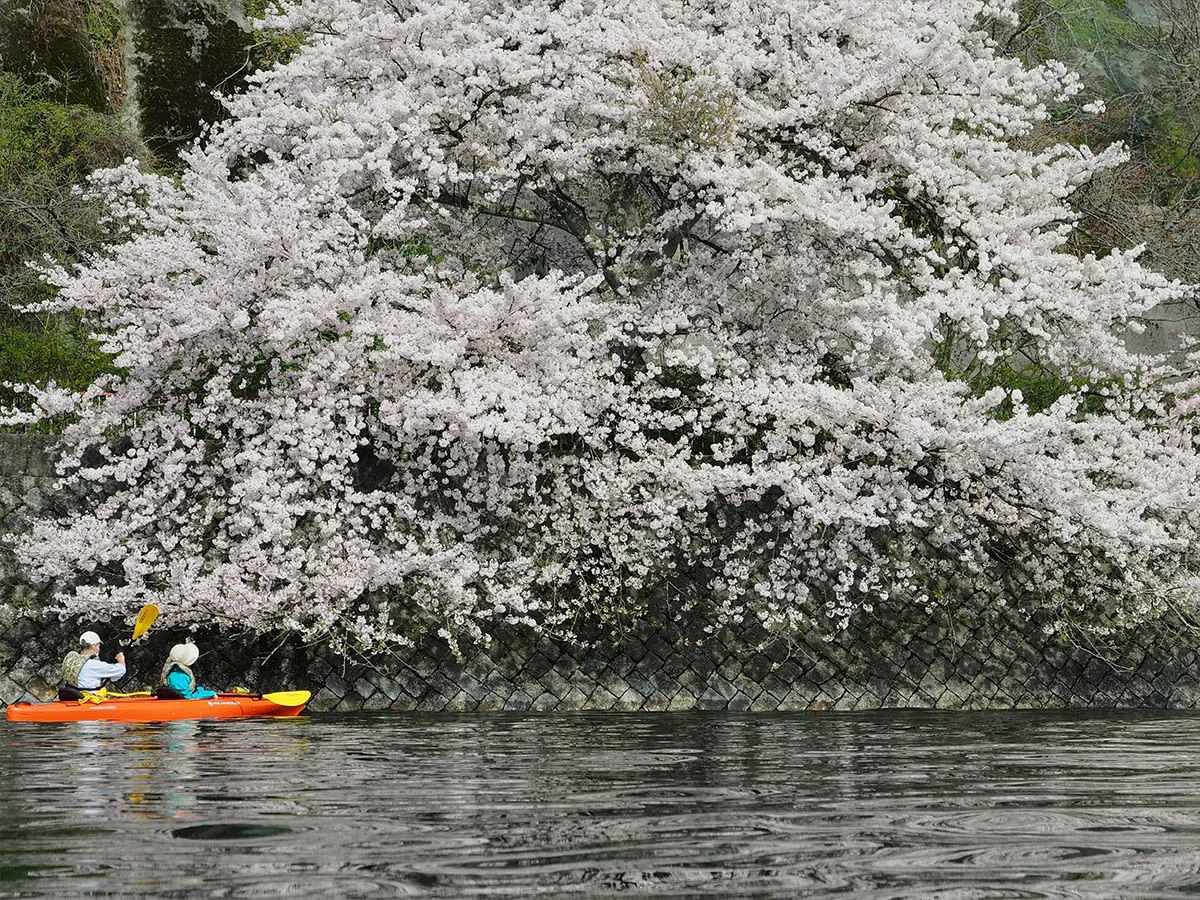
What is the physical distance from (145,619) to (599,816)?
9.54m

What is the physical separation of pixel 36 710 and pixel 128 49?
19.6 m

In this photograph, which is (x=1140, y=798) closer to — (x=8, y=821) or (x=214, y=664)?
(x=8, y=821)

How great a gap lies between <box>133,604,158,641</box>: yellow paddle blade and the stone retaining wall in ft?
3.54

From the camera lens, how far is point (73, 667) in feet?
47.3

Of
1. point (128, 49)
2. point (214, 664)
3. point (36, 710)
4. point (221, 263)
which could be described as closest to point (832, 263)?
point (221, 263)


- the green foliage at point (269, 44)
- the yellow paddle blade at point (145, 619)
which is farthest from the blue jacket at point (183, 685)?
the green foliage at point (269, 44)

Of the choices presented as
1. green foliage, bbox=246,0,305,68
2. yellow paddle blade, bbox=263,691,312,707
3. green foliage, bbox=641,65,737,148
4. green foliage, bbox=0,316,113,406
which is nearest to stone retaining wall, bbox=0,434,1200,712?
yellow paddle blade, bbox=263,691,312,707

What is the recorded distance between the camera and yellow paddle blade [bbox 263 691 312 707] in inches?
566

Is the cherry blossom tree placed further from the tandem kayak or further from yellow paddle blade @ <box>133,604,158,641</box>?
the tandem kayak

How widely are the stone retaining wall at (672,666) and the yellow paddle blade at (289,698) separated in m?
0.75

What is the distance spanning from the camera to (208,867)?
4.87 metres

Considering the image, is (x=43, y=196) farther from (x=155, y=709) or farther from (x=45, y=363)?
(x=155, y=709)

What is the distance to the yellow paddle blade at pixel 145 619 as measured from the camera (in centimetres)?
1456

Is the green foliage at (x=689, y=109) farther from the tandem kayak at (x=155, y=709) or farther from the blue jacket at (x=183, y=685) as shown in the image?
the blue jacket at (x=183, y=685)
